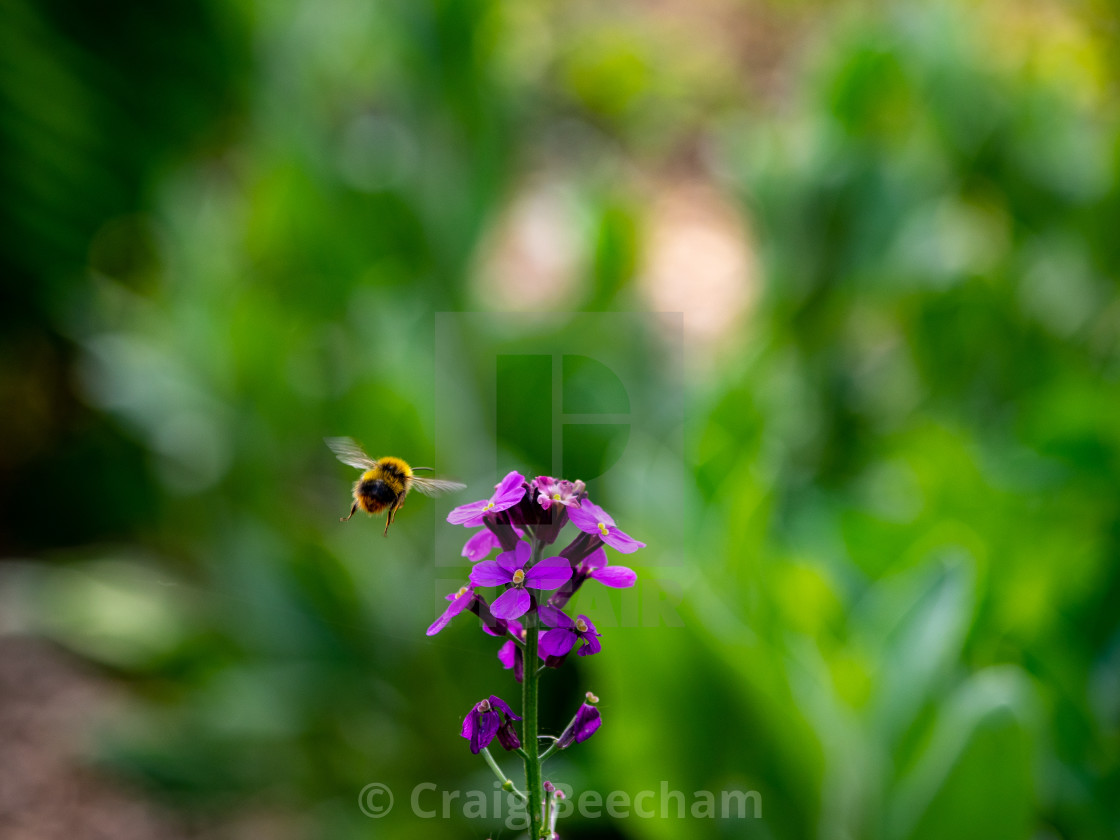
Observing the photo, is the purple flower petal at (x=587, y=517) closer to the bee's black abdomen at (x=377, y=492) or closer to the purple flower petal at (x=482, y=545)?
the purple flower petal at (x=482, y=545)

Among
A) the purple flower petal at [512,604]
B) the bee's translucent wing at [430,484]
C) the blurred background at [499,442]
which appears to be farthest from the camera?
the blurred background at [499,442]

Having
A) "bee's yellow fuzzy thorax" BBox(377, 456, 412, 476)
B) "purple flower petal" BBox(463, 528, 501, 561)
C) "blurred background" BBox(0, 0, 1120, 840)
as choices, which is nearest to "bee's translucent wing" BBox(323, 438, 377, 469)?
"bee's yellow fuzzy thorax" BBox(377, 456, 412, 476)

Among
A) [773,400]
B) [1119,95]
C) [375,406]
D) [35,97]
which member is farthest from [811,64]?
[35,97]

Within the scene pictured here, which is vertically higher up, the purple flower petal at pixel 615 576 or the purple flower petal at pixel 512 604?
the purple flower petal at pixel 615 576

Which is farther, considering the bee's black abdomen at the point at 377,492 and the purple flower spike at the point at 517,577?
the bee's black abdomen at the point at 377,492

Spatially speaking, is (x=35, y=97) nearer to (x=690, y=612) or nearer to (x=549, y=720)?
(x=549, y=720)

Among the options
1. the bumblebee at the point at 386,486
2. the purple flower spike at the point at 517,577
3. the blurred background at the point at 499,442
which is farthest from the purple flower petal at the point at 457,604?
the blurred background at the point at 499,442

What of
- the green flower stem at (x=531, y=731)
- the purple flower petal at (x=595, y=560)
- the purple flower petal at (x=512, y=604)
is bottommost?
the green flower stem at (x=531, y=731)
